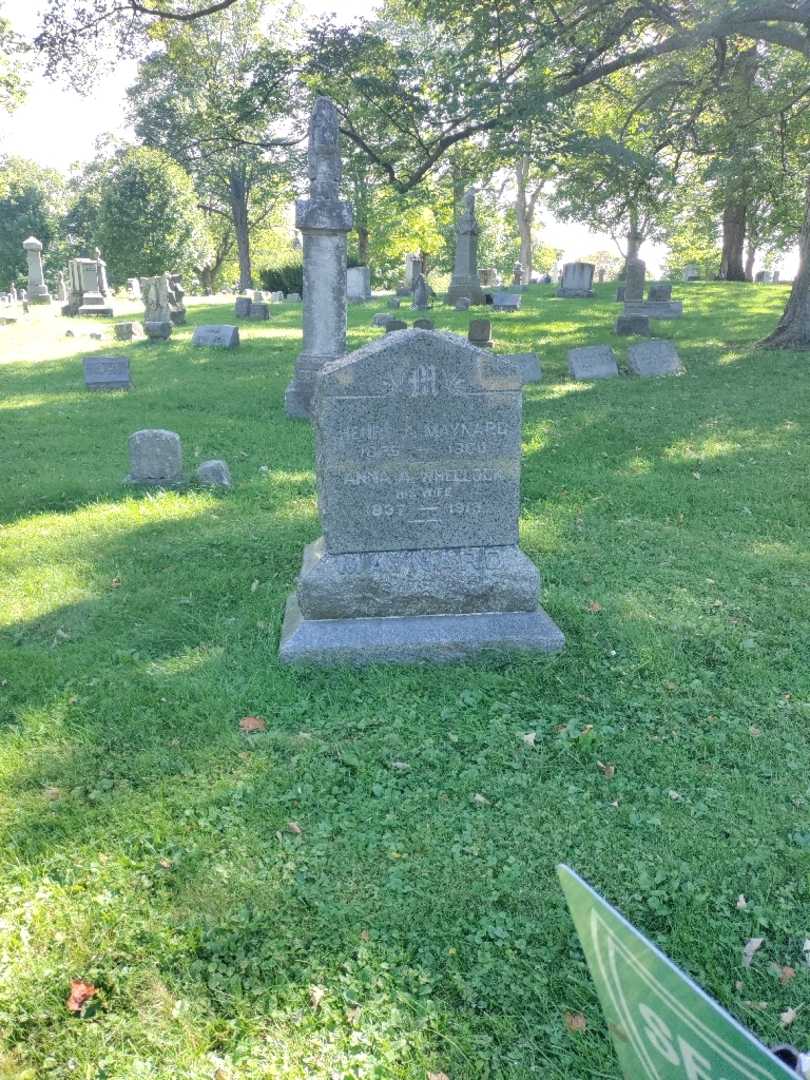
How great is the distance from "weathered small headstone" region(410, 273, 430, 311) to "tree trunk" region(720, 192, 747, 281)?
1107cm

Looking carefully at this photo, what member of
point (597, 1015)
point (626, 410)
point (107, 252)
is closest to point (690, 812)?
point (597, 1015)

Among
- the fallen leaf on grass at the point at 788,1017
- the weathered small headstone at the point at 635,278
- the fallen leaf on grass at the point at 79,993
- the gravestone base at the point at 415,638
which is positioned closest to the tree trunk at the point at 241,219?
the weathered small headstone at the point at 635,278

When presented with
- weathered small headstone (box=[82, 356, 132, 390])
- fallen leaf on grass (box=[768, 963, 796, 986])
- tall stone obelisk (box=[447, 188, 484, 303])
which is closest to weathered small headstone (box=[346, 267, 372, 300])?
tall stone obelisk (box=[447, 188, 484, 303])

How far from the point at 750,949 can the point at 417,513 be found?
9.36ft

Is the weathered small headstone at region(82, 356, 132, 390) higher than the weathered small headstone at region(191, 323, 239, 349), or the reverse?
the weathered small headstone at region(191, 323, 239, 349)

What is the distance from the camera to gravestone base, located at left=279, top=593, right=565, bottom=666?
4586 mm

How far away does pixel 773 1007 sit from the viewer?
8.21 feet

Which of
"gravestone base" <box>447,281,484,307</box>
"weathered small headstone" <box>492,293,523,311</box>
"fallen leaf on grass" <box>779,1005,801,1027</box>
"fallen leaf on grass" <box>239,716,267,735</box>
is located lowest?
"fallen leaf on grass" <box>779,1005,801,1027</box>

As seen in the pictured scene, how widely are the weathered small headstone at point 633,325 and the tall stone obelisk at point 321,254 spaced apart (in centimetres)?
834

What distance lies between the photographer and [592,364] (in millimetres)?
13141

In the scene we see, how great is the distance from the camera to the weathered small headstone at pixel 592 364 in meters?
13.1

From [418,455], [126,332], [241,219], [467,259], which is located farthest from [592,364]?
[241,219]

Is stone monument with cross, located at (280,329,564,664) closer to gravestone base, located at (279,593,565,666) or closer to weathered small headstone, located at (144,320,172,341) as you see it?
gravestone base, located at (279,593,565,666)

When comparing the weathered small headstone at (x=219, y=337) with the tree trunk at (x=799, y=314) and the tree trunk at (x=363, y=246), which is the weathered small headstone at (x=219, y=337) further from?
the tree trunk at (x=363, y=246)
